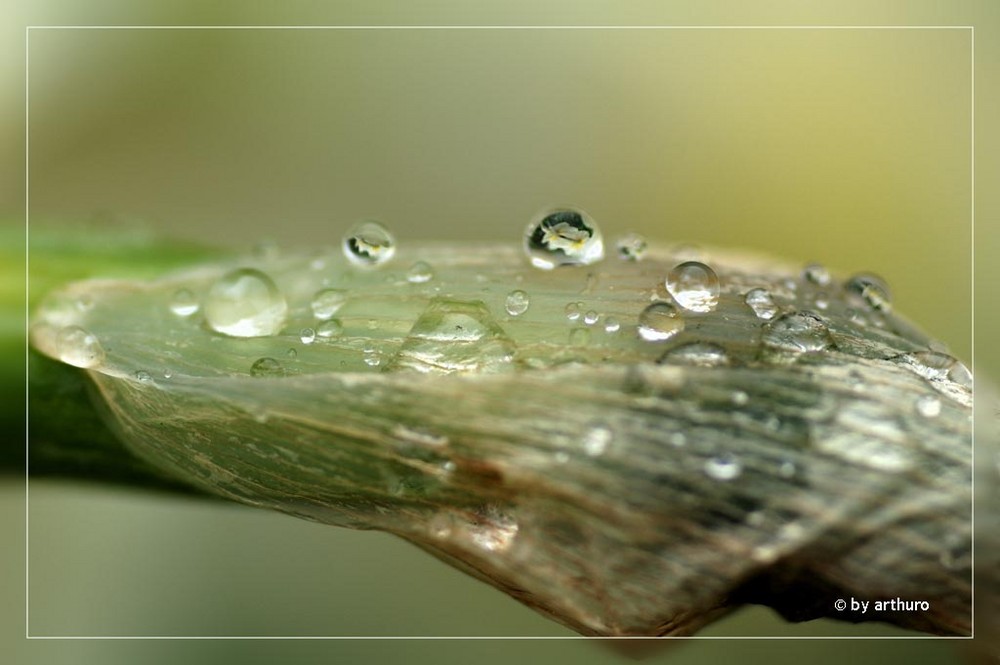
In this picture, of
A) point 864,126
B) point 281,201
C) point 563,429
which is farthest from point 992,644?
point 281,201

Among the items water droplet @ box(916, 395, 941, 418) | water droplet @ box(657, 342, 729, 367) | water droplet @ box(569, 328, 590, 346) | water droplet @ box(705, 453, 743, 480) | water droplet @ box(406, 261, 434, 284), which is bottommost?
water droplet @ box(705, 453, 743, 480)

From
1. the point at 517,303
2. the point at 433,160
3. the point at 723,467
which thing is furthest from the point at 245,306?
the point at 433,160

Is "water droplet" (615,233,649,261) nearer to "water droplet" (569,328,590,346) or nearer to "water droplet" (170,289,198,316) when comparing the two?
"water droplet" (569,328,590,346)

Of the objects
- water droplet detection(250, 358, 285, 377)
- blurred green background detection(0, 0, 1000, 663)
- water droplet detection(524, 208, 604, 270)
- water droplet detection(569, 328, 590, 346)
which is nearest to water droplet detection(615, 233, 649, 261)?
water droplet detection(524, 208, 604, 270)

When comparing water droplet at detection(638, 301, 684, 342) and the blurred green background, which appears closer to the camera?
water droplet at detection(638, 301, 684, 342)

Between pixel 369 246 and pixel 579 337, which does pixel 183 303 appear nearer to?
pixel 369 246
